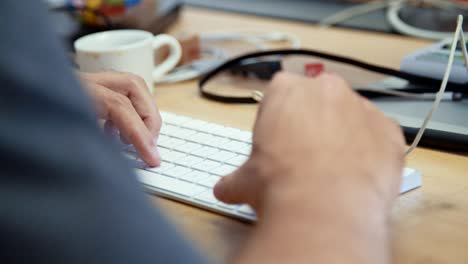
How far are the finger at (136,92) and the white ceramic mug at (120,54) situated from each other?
0.34 ft

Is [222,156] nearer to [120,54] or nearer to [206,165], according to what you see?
[206,165]

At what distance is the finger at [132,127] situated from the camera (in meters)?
0.71

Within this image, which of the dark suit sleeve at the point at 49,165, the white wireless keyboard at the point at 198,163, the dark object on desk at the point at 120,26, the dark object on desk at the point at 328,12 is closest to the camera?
the dark suit sleeve at the point at 49,165

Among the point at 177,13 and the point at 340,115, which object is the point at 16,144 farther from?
the point at 177,13

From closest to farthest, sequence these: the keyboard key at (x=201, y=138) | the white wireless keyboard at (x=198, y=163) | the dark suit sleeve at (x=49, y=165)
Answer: the dark suit sleeve at (x=49, y=165) < the white wireless keyboard at (x=198, y=163) < the keyboard key at (x=201, y=138)

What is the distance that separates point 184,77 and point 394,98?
32cm

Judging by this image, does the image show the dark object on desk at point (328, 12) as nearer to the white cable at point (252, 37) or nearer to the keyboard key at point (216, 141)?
the white cable at point (252, 37)

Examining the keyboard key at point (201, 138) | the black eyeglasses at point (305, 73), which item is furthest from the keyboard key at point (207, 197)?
the black eyeglasses at point (305, 73)

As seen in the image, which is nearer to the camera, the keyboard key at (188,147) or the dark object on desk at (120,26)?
the keyboard key at (188,147)

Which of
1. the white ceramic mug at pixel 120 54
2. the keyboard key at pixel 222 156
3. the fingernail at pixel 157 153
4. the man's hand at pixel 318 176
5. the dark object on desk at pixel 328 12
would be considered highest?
the man's hand at pixel 318 176

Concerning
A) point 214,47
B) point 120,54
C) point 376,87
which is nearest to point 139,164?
point 120,54

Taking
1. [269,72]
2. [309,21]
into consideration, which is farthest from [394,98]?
[309,21]

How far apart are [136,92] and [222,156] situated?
5.8 inches

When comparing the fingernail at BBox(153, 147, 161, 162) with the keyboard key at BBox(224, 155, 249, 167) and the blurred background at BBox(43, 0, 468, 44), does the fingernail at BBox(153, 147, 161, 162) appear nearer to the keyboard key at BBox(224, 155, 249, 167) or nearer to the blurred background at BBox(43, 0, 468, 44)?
the keyboard key at BBox(224, 155, 249, 167)
